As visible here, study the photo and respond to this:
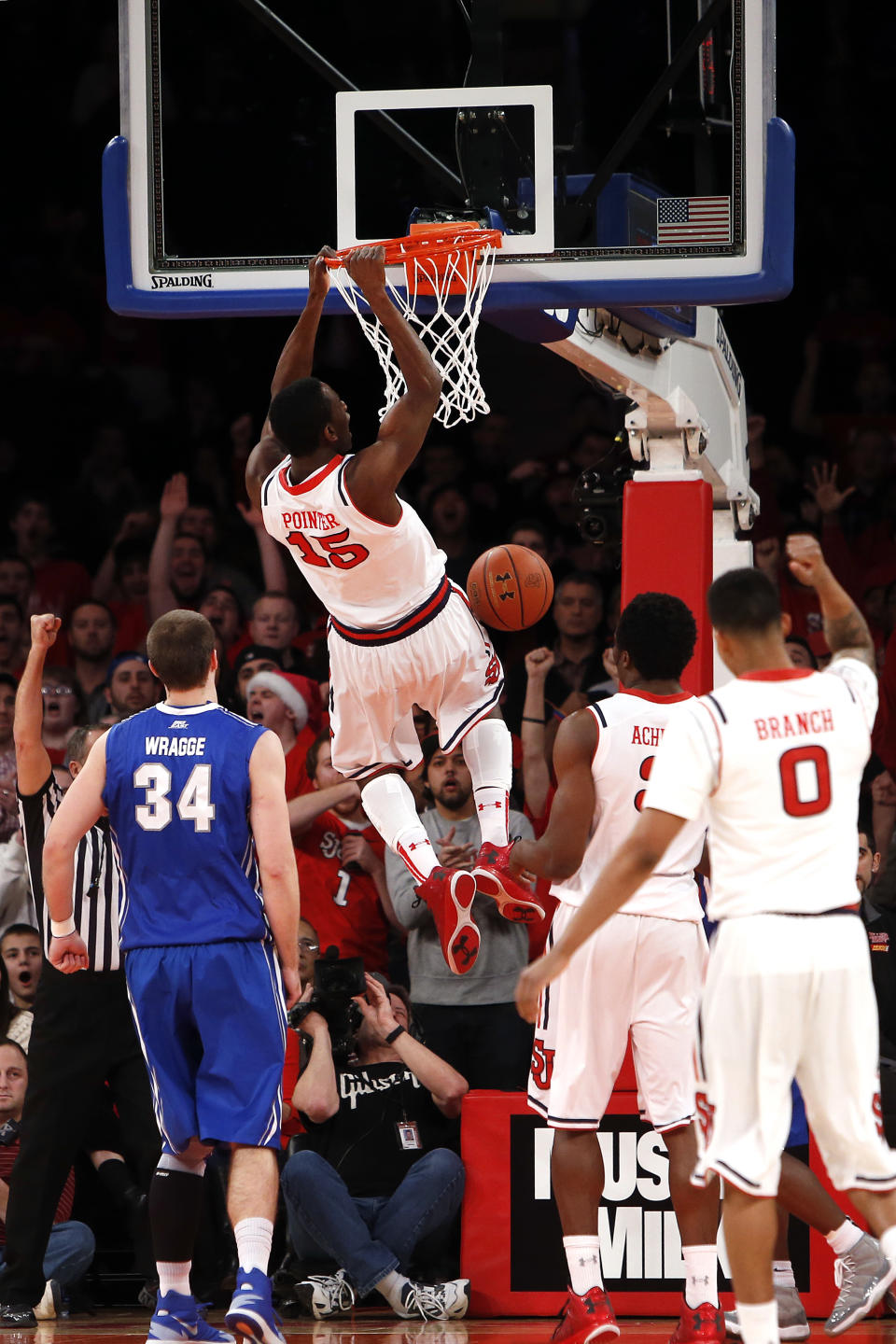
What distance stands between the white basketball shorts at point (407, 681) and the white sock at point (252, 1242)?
185 centimetres

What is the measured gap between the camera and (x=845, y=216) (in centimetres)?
1341

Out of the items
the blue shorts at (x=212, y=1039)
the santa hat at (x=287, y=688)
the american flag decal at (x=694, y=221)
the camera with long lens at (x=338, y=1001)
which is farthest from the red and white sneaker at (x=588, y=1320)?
the santa hat at (x=287, y=688)

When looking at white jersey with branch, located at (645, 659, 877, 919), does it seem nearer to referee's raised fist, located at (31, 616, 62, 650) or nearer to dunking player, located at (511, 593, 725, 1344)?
dunking player, located at (511, 593, 725, 1344)

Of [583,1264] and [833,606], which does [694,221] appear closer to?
[833,606]

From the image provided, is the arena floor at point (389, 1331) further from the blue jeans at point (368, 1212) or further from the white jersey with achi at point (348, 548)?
the white jersey with achi at point (348, 548)

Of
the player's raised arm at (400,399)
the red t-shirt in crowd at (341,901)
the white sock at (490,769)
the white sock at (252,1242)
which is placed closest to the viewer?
the white sock at (252,1242)

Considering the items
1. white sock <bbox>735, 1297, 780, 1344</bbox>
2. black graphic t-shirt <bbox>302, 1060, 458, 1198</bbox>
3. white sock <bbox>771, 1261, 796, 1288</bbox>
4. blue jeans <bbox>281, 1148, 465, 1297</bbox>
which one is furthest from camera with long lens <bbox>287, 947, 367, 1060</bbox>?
white sock <bbox>735, 1297, 780, 1344</bbox>

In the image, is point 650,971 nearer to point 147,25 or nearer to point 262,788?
point 262,788

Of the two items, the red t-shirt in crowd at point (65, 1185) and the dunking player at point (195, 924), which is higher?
the dunking player at point (195, 924)

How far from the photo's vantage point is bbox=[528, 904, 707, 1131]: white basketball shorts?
19.3ft

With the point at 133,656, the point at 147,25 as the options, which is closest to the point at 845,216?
the point at 133,656

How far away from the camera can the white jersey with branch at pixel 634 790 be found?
5902mm

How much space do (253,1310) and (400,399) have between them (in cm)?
307

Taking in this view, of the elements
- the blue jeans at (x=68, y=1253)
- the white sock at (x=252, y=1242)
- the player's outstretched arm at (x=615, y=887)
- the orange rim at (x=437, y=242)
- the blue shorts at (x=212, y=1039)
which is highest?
the orange rim at (x=437, y=242)
